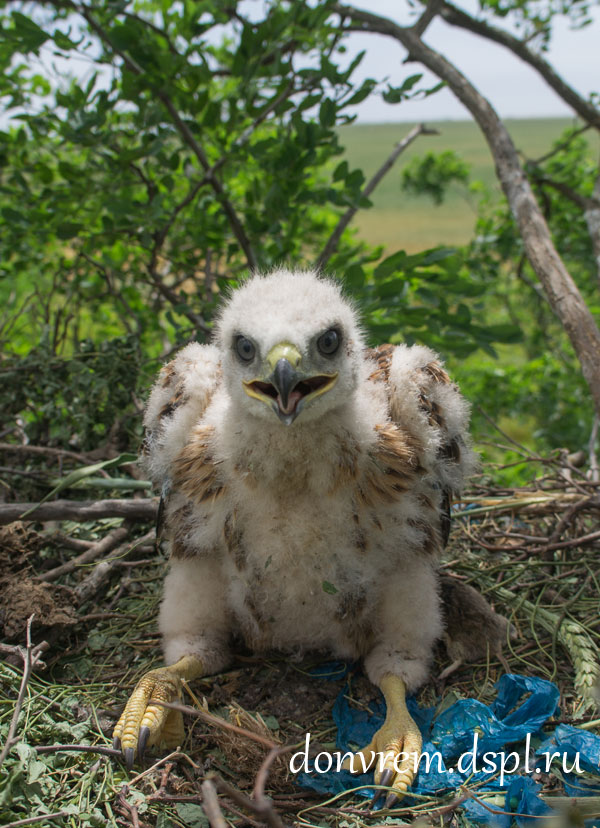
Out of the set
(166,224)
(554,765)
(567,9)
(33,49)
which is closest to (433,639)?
(554,765)

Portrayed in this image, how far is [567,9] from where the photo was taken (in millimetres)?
4227

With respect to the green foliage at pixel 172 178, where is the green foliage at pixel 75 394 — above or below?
below

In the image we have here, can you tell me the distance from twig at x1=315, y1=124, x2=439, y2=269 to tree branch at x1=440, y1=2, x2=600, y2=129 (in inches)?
26.2

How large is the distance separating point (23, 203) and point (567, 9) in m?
3.73

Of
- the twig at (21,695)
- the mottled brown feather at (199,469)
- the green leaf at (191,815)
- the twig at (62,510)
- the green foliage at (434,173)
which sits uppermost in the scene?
the green foliage at (434,173)

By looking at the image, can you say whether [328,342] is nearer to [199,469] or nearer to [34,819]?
[199,469]

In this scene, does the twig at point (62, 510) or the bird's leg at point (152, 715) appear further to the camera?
the twig at point (62, 510)

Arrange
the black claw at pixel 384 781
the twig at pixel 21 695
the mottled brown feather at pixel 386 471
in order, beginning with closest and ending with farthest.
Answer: the twig at pixel 21 695 → the black claw at pixel 384 781 → the mottled brown feather at pixel 386 471

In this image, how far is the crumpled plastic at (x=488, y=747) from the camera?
193cm

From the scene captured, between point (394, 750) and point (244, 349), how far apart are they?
143cm

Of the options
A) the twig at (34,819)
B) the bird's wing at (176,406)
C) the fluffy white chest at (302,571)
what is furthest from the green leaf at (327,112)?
the twig at (34,819)

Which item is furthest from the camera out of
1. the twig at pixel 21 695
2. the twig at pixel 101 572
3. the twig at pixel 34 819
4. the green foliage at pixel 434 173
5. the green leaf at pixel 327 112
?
the green foliage at pixel 434 173

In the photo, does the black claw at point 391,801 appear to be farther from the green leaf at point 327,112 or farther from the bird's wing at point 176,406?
the green leaf at point 327,112

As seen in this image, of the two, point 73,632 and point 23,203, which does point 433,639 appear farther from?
point 23,203
